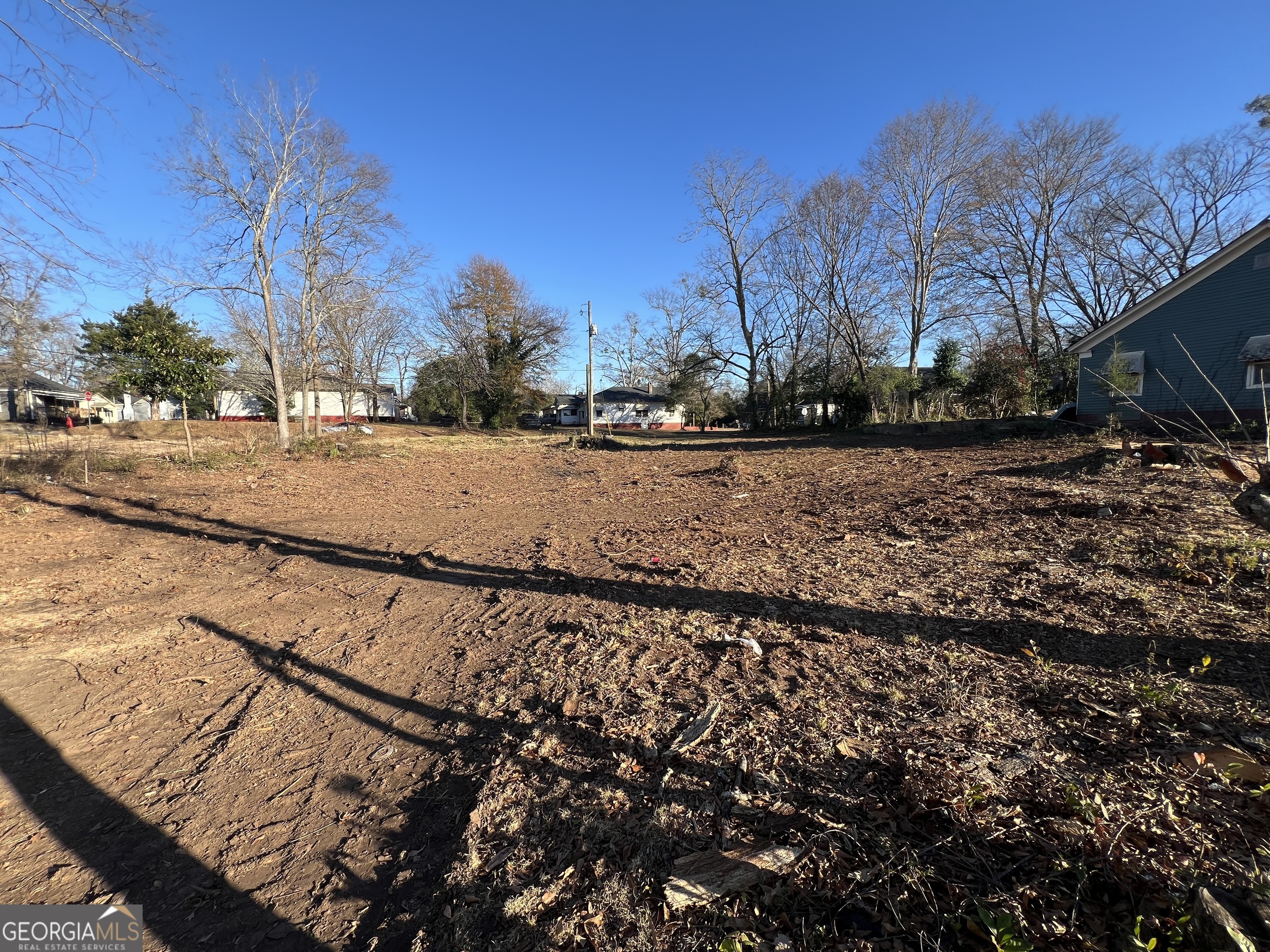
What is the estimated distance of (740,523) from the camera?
7.32 metres

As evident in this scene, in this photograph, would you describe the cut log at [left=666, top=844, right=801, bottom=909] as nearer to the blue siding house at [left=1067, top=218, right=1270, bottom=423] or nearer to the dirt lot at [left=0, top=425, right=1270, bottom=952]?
the dirt lot at [left=0, top=425, right=1270, bottom=952]

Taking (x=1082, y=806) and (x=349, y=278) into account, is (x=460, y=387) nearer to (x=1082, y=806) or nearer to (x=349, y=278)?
(x=349, y=278)

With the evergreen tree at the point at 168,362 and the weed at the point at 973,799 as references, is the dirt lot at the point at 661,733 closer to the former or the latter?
the weed at the point at 973,799

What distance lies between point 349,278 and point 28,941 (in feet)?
70.9

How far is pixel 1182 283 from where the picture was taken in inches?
561

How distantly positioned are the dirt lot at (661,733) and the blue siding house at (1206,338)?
436 inches

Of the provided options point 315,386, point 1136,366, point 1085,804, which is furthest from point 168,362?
point 1136,366

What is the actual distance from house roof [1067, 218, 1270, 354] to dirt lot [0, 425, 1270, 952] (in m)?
12.6

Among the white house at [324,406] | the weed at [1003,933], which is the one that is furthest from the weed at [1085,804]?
the white house at [324,406]

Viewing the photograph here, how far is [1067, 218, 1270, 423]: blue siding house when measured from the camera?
42.2 ft

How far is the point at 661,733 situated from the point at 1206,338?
783 inches

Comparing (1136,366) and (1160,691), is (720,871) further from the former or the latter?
(1136,366)

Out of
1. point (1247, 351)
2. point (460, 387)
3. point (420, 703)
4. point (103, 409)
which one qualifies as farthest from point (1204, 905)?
point (103, 409)

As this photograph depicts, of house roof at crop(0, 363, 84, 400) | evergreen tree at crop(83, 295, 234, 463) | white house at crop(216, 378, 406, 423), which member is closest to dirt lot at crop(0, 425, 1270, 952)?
evergreen tree at crop(83, 295, 234, 463)
